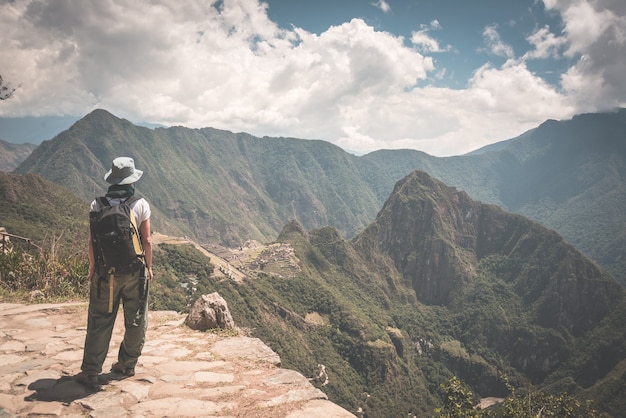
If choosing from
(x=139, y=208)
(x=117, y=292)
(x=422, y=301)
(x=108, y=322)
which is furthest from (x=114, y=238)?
(x=422, y=301)

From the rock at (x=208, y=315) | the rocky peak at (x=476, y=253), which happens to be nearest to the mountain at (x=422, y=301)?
the rocky peak at (x=476, y=253)

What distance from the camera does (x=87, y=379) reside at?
3998 millimetres

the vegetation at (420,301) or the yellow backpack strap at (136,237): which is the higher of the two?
the yellow backpack strap at (136,237)

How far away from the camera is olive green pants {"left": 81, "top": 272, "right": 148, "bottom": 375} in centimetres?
406

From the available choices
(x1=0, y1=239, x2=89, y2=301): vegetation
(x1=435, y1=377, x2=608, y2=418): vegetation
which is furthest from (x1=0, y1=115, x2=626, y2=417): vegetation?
(x1=435, y1=377, x2=608, y2=418): vegetation

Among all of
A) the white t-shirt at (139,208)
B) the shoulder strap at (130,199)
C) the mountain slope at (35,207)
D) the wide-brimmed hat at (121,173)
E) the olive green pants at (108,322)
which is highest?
the mountain slope at (35,207)

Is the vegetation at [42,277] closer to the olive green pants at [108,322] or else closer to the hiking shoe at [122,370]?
the hiking shoe at [122,370]

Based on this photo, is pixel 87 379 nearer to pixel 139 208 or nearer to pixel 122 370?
pixel 122 370

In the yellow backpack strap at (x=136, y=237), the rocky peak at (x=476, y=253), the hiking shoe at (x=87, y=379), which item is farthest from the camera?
the rocky peak at (x=476, y=253)

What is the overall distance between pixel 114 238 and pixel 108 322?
1094 mm

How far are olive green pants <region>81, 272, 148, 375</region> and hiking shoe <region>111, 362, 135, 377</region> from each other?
0.15ft

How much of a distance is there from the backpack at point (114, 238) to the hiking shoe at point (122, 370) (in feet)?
4.25

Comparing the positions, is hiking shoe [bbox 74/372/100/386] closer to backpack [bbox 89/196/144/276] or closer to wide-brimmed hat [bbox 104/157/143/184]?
backpack [bbox 89/196/144/276]

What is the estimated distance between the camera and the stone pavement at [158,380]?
143 inches
